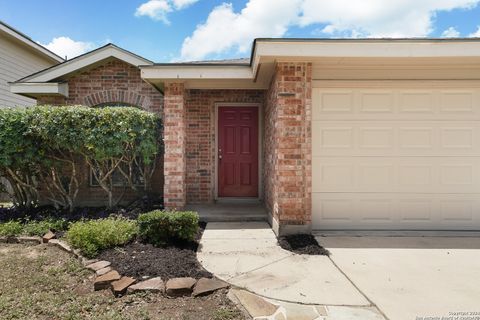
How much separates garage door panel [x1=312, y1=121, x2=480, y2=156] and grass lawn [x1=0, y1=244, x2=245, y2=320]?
3076 mm

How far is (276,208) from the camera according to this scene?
4711 millimetres

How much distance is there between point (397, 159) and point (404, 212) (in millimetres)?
891

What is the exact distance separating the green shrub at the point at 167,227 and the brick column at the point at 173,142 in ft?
5.43

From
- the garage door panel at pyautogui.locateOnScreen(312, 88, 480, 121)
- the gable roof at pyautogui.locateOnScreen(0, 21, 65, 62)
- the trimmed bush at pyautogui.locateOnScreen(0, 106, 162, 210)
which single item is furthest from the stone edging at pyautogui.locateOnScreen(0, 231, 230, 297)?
the gable roof at pyautogui.locateOnScreen(0, 21, 65, 62)

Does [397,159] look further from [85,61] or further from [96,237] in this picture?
[85,61]

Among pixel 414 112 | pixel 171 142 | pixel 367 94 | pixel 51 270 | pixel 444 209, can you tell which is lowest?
pixel 51 270

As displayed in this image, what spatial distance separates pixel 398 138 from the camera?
482cm

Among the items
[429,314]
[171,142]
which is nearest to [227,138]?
[171,142]

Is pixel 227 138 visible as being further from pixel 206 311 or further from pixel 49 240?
pixel 206 311

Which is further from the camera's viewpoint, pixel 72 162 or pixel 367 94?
pixel 72 162

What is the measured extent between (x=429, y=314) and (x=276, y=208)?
2.57 m

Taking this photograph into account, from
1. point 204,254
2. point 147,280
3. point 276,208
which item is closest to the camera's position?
point 147,280

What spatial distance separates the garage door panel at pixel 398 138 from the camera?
479cm

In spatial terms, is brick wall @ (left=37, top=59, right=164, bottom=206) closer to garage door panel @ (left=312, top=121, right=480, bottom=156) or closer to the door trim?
the door trim
